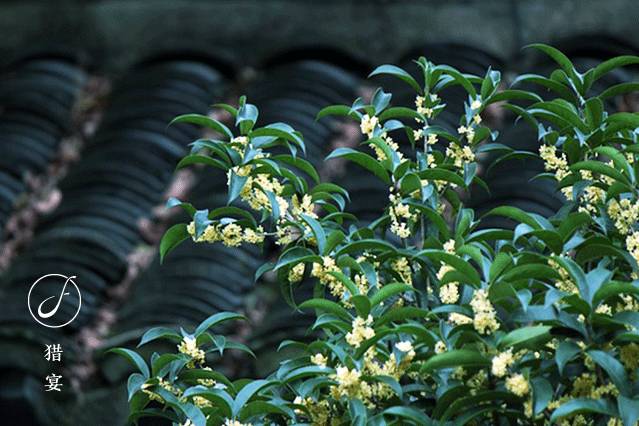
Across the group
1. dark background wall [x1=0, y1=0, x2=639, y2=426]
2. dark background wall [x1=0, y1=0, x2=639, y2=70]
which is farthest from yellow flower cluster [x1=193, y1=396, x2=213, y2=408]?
dark background wall [x1=0, y1=0, x2=639, y2=70]

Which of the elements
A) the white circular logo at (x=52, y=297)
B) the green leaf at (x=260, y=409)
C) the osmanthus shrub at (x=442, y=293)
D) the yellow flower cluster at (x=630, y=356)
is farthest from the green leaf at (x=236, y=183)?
the white circular logo at (x=52, y=297)

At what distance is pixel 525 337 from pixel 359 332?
254 mm

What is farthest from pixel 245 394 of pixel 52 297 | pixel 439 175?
pixel 52 297

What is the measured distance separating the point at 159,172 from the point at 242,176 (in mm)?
2926

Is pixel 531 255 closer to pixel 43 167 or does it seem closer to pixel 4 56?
pixel 43 167

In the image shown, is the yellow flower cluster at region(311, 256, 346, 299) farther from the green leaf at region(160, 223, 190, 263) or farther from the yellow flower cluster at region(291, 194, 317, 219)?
the green leaf at region(160, 223, 190, 263)

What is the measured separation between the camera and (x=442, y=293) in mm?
2297

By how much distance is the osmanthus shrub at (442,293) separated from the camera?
212cm

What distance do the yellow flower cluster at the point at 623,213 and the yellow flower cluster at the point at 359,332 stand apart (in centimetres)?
43

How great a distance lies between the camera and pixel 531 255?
2258mm

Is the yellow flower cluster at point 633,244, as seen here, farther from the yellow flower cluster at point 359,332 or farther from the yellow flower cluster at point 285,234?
the yellow flower cluster at point 285,234

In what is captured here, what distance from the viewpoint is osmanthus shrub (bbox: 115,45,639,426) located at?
212cm

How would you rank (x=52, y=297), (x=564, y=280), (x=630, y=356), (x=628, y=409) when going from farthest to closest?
(x=52, y=297), (x=564, y=280), (x=630, y=356), (x=628, y=409)

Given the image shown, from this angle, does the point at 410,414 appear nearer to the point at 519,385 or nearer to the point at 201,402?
the point at 519,385
